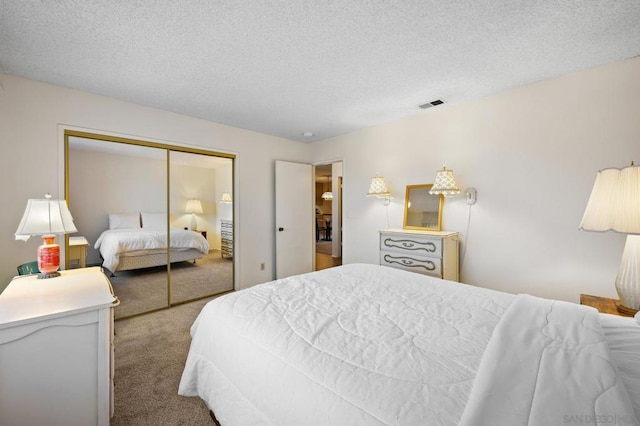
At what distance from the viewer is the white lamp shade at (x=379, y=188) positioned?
346 cm

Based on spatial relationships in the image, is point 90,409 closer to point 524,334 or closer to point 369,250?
point 524,334

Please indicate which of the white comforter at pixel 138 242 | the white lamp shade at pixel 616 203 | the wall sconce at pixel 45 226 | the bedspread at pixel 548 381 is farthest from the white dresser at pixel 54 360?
the white lamp shade at pixel 616 203

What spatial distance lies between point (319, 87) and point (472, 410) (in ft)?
8.51

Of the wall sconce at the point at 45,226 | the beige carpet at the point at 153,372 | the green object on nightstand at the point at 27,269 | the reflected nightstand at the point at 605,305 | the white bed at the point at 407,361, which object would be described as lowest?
the beige carpet at the point at 153,372

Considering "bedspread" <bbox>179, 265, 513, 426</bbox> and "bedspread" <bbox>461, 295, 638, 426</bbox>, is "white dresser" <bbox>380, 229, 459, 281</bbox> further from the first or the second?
"bedspread" <bbox>461, 295, 638, 426</bbox>

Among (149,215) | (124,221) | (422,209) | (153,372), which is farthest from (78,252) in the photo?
(422,209)

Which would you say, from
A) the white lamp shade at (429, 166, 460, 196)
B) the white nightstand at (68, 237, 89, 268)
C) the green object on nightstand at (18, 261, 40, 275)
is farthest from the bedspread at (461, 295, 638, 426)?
the white nightstand at (68, 237, 89, 268)

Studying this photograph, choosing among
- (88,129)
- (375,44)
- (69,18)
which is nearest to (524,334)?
(375,44)

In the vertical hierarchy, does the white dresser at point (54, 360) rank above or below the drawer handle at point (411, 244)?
below

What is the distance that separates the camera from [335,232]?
6.59 meters

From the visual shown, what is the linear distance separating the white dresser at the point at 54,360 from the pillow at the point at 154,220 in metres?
1.77

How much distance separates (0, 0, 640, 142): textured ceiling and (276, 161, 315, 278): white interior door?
→ 66.5 inches

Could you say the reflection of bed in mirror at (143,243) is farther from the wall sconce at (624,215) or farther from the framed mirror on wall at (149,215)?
the wall sconce at (624,215)

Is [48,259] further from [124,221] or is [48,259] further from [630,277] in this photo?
[630,277]
